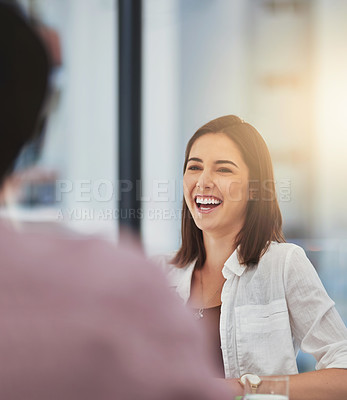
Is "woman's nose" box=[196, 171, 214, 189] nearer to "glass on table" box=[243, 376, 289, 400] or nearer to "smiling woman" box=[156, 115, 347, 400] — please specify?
"smiling woman" box=[156, 115, 347, 400]

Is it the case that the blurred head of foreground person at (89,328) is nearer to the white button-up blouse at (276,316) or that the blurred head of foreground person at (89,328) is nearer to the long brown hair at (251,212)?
the white button-up blouse at (276,316)

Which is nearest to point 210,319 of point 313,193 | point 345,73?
point 313,193

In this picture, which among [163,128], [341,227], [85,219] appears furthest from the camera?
[163,128]

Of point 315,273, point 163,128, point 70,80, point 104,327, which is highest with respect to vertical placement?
point 70,80

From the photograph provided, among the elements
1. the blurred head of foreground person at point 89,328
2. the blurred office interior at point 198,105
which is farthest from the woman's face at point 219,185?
the blurred head of foreground person at point 89,328

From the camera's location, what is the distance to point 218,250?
64.6 inches

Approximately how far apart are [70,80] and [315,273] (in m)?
1.47

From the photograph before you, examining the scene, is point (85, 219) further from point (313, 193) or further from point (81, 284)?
point (81, 284)

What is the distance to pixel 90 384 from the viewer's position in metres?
0.45

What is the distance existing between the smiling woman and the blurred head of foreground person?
3.42 ft

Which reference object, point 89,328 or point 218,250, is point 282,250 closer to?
point 218,250

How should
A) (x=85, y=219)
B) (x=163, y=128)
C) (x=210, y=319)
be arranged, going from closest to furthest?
1. (x=210, y=319)
2. (x=85, y=219)
3. (x=163, y=128)

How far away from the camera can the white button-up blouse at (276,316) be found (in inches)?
59.2

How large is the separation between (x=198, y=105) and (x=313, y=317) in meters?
0.92
